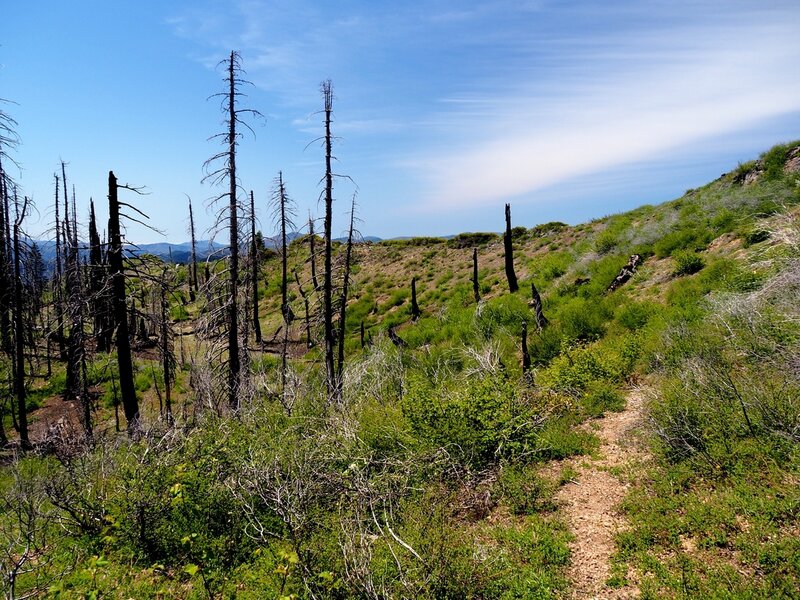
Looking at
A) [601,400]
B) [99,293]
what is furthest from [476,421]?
[99,293]

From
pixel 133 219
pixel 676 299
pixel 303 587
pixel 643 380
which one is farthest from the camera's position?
pixel 676 299

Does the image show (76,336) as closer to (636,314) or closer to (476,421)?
(476,421)

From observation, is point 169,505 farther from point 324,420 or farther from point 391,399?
point 391,399

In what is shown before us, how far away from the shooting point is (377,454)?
8.54 m

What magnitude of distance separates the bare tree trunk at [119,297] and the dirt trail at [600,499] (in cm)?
1111

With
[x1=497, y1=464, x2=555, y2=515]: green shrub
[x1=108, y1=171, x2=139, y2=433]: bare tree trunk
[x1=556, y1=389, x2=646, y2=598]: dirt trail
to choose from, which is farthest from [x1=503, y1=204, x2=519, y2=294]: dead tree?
[x1=108, y1=171, x2=139, y2=433]: bare tree trunk

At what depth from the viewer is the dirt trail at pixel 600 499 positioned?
17.6 feet

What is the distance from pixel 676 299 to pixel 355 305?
80.4 feet

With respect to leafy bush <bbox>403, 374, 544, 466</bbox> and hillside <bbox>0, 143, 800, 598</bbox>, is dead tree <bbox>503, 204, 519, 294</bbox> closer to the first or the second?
hillside <bbox>0, 143, 800, 598</bbox>

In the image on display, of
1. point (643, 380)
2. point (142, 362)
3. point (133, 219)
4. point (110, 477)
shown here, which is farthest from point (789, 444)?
point (142, 362)

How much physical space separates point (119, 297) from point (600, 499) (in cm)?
1303

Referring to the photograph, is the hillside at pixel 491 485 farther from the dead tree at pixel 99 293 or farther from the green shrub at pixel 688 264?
the dead tree at pixel 99 293

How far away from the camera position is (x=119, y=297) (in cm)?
1260

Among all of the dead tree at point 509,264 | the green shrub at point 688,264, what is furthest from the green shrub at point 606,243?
the green shrub at point 688,264
